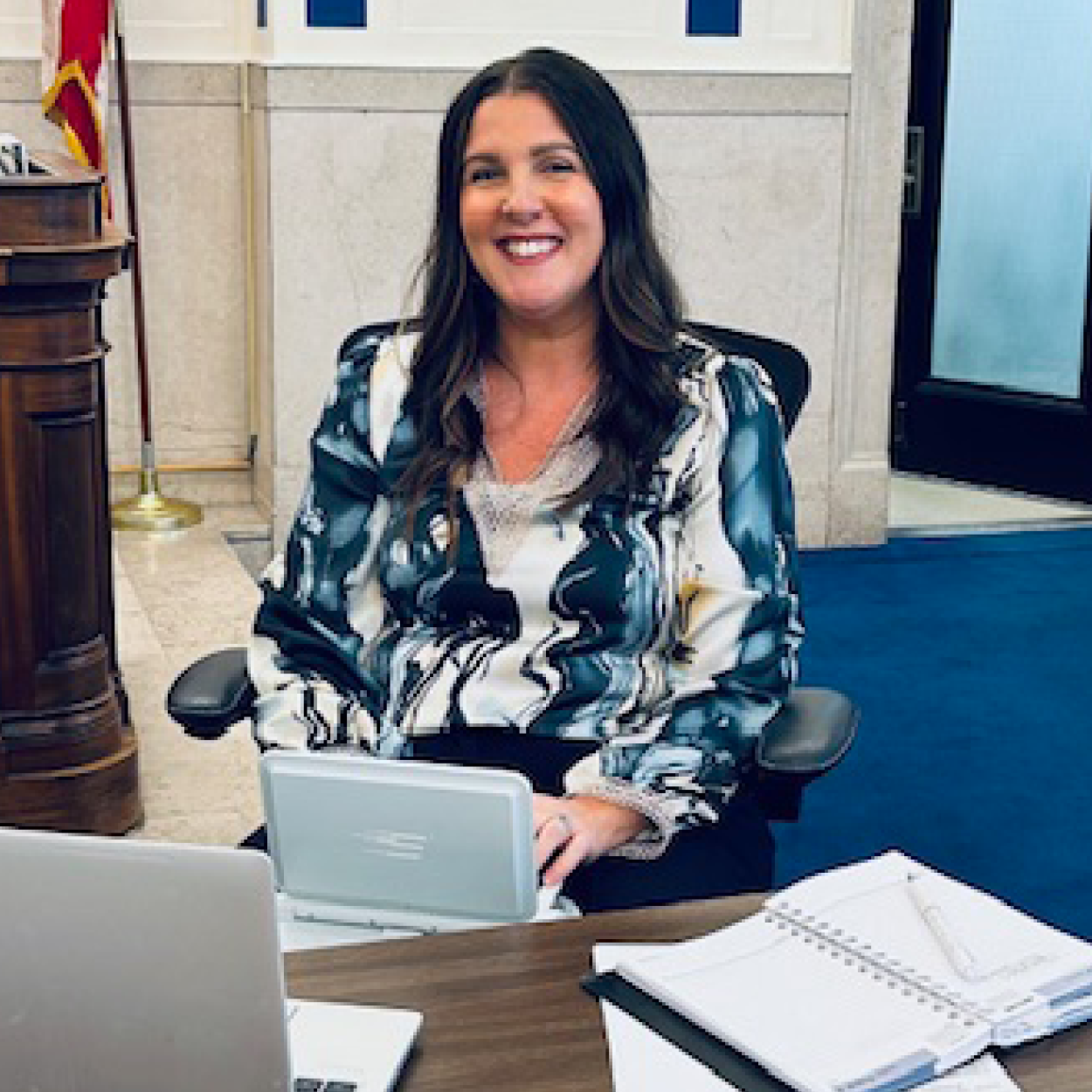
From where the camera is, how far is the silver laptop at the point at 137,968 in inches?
47.4

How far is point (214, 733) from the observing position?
2.34m

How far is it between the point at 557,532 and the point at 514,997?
2.76 ft

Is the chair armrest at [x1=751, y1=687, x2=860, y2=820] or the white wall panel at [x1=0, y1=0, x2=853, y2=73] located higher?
the white wall panel at [x1=0, y1=0, x2=853, y2=73]

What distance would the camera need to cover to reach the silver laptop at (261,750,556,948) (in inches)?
65.9

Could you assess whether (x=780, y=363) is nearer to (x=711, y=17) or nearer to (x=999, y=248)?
(x=711, y=17)

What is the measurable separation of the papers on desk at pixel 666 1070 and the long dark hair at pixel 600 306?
903 millimetres

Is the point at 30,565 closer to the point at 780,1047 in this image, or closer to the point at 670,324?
the point at 670,324

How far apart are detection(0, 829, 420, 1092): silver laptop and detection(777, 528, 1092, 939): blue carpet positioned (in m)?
2.39

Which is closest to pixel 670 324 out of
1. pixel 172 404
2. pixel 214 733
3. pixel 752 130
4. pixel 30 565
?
pixel 214 733

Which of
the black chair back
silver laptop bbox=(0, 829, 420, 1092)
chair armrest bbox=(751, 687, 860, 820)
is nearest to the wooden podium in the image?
the black chair back

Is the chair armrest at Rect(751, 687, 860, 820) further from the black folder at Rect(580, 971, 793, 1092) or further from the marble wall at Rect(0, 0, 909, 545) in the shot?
the marble wall at Rect(0, 0, 909, 545)

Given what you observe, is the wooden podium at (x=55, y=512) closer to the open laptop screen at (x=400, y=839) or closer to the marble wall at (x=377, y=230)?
the open laptop screen at (x=400, y=839)

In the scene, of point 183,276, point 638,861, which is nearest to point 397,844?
point 638,861

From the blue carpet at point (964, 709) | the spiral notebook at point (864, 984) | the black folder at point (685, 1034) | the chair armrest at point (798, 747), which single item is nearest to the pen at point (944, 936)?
the spiral notebook at point (864, 984)
